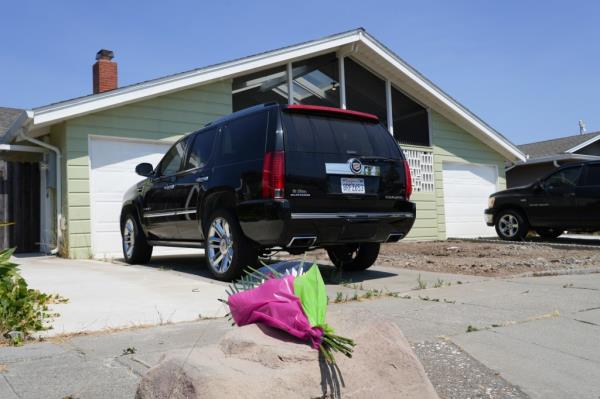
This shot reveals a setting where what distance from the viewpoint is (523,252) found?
9.16 m

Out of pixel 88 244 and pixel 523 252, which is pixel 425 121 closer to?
pixel 523 252

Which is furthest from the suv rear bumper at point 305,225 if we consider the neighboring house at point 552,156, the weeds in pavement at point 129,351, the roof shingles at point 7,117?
the neighboring house at point 552,156

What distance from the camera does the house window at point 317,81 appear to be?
500 inches

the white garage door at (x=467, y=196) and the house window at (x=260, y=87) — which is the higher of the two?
the house window at (x=260, y=87)

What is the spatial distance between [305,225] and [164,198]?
273cm

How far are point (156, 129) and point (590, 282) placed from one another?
794cm

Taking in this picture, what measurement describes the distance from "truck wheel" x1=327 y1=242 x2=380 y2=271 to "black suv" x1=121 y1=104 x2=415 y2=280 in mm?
18

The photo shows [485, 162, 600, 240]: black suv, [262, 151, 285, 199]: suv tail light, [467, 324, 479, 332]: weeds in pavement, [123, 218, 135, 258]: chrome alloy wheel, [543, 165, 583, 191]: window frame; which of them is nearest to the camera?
[467, 324, 479, 332]: weeds in pavement

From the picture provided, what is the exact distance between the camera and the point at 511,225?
12.7 m

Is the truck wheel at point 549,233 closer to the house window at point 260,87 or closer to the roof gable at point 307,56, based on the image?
the roof gable at point 307,56

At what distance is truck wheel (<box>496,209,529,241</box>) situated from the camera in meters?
12.4

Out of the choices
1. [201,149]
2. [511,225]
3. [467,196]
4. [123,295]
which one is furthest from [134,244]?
[467,196]

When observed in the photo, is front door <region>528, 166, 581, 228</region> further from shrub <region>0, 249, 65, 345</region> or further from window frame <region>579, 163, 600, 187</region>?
shrub <region>0, 249, 65, 345</region>

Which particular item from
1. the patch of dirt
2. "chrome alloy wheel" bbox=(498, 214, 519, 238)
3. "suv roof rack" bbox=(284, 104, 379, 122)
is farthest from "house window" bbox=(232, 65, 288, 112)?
"suv roof rack" bbox=(284, 104, 379, 122)
